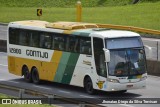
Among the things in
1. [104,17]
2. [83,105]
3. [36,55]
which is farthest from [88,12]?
[83,105]

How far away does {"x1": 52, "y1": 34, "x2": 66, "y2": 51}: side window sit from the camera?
1021 inches

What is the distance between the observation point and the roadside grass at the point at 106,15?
59562 mm

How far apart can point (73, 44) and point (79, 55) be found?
74 centimetres

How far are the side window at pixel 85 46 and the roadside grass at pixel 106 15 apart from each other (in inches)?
1205

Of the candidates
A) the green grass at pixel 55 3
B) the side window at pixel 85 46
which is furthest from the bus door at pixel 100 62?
the green grass at pixel 55 3

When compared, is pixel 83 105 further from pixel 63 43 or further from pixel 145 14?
pixel 145 14

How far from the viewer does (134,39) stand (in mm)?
23781

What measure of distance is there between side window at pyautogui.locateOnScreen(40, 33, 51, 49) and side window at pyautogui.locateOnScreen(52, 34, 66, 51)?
0.39m

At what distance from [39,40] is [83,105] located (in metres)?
12.0

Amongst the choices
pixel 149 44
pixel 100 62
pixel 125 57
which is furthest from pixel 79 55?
pixel 149 44

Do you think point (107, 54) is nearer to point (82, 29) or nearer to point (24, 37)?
point (82, 29)

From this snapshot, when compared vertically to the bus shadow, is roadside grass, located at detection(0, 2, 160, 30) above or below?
below

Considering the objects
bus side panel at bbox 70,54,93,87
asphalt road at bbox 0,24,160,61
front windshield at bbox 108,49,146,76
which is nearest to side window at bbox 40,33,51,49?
bus side panel at bbox 70,54,93,87

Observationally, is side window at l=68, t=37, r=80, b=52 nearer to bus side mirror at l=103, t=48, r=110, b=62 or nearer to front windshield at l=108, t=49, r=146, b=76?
front windshield at l=108, t=49, r=146, b=76
